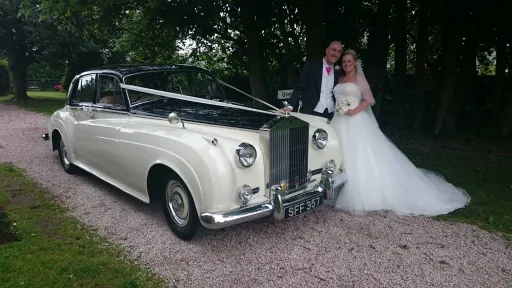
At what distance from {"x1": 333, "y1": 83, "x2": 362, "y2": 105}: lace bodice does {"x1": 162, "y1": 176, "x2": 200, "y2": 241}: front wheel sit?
2514 millimetres

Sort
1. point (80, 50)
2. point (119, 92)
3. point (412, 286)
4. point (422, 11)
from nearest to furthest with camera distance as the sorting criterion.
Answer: point (412, 286) → point (119, 92) → point (422, 11) → point (80, 50)

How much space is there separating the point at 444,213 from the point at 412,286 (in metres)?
1.79

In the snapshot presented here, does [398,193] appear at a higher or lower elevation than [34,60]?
lower

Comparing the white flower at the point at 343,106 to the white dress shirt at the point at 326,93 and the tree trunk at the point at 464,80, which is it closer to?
the white dress shirt at the point at 326,93

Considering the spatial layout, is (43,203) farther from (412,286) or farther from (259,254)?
(412,286)

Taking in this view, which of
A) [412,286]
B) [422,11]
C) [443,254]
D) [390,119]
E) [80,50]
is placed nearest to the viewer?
[412,286]

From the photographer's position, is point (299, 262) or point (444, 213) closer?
point (299, 262)

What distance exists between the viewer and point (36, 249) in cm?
396

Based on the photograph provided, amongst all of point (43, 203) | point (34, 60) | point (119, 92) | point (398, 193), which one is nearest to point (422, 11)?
point (398, 193)

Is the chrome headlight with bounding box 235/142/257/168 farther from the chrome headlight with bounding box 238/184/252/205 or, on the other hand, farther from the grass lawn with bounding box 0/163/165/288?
the grass lawn with bounding box 0/163/165/288

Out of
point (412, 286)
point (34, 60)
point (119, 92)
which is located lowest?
point (412, 286)

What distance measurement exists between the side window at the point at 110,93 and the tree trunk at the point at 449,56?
7.22 meters

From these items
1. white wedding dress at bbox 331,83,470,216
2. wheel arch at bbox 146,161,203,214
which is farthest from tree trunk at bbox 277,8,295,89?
wheel arch at bbox 146,161,203,214

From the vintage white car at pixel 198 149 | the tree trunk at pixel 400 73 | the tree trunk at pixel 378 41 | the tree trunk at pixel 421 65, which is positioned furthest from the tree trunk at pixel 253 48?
the vintage white car at pixel 198 149
